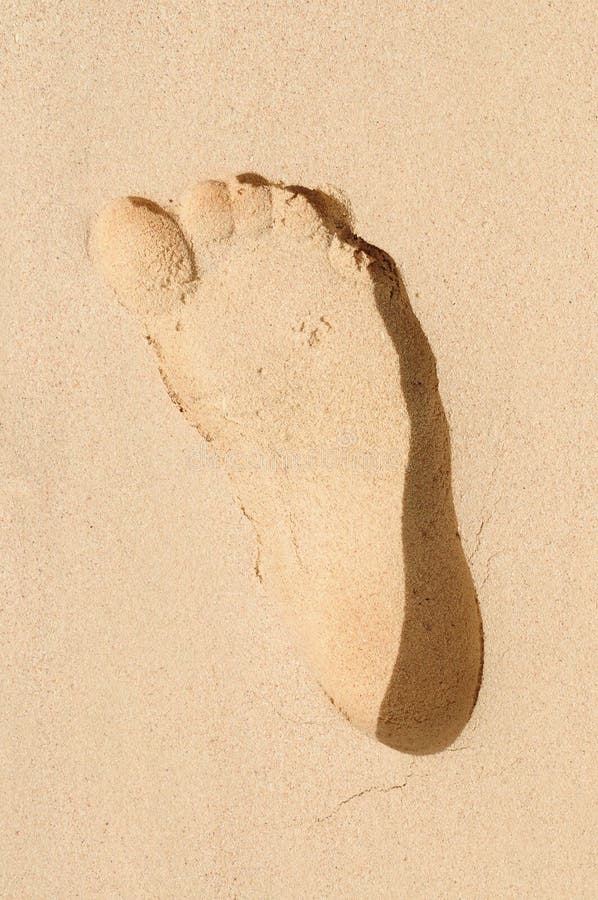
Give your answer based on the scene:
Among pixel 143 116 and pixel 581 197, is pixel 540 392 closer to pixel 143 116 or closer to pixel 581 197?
pixel 581 197

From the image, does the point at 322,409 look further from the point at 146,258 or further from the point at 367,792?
the point at 367,792

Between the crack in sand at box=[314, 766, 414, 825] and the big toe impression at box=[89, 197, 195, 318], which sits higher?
the big toe impression at box=[89, 197, 195, 318]

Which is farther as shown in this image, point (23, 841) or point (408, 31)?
point (23, 841)

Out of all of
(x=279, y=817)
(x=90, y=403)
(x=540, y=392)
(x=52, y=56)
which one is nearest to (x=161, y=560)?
(x=90, y=403)

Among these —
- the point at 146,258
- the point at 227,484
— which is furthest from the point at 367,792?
the point at 146,258

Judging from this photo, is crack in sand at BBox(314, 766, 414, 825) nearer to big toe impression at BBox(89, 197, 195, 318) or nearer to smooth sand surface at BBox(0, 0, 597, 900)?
smooth sand surface at BBox(0, 0, 597, 900)

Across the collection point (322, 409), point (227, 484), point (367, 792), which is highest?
point (322, 409)

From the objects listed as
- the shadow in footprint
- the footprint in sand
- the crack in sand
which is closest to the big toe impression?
the footprint in sand
